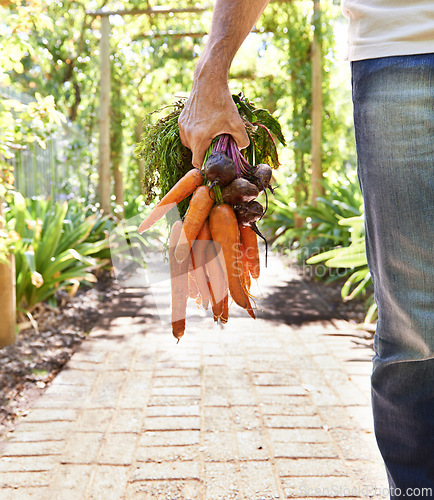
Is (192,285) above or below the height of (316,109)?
below

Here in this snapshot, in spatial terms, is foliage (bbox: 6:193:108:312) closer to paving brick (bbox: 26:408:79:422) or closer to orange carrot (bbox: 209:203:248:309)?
paving brick (bbox: 26:408:79:422)

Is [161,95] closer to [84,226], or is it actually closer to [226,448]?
[84,226]

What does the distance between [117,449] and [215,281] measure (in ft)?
4.60

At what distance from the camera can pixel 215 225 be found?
1.11m

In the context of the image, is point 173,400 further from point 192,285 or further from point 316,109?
point 316,109

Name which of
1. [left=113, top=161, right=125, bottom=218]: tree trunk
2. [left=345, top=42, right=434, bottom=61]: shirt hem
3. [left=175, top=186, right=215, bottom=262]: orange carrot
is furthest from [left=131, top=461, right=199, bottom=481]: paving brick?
[left=113, top=161, right=125, bottom=218]: tree trunk

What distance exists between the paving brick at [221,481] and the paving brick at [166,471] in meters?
0.05

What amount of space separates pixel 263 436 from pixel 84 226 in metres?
2.95

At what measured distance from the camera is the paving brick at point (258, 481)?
193cm

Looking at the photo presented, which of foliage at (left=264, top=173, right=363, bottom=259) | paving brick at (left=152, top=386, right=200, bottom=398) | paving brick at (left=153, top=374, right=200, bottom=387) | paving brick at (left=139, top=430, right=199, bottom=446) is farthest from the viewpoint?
foliage at (left=264, top=173, right=363, bottom=259)

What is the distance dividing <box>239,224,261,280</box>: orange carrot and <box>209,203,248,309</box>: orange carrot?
0.25ft

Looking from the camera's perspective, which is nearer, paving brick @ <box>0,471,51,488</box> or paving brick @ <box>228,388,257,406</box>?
paving brick @ <box>0,471,51,488</box>

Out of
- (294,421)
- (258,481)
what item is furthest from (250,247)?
(294,421)

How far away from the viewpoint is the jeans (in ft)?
3.29
